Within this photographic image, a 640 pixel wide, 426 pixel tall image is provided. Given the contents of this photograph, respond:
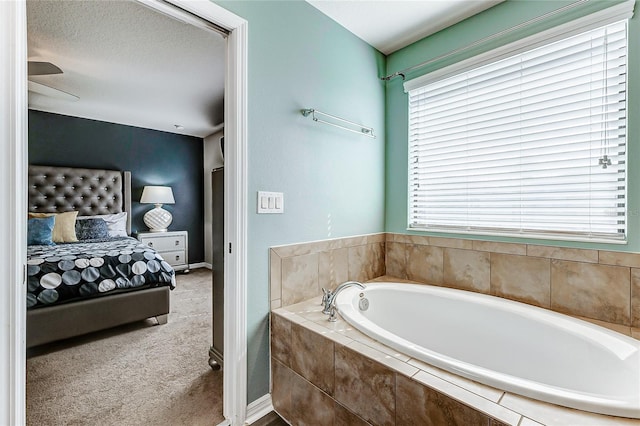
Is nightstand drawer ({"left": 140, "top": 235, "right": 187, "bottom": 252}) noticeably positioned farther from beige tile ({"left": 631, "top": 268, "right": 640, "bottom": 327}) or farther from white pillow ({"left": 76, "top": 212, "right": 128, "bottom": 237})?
beige tile ({"left": 631, "top": 268, "right": 640, "bottom": 327})

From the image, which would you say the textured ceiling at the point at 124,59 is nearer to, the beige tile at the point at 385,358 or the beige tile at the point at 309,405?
the beige tile at the point at 385,358

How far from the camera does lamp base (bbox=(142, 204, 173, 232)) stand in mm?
4711

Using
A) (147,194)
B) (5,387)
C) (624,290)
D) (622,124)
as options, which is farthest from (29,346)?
(622,124)

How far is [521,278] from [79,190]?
509cm

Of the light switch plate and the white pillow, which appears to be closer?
the light switch plate

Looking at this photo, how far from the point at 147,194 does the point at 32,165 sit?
1.32 metres

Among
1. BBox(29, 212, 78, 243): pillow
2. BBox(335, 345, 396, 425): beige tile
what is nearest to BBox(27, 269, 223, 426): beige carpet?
BBox(335, 345, 396, 425): beige tile

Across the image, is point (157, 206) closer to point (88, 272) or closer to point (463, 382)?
point (88, 272)

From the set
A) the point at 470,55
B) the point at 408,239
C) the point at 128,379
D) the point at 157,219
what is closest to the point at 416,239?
the point at 408,239

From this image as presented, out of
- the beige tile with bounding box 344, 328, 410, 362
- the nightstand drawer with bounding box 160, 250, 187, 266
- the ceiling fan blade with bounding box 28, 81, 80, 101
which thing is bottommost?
the nightstand drawer with bounding box 160, 250, 187, 266

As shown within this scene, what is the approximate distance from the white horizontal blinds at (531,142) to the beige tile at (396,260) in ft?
0.86

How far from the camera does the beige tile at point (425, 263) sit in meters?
2.17

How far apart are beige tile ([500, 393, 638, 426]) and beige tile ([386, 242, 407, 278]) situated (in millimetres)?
1487

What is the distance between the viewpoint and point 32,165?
12.2 feet
